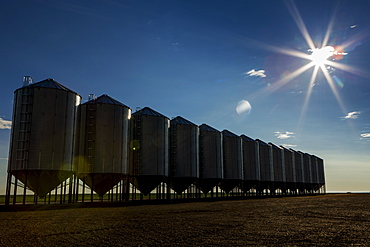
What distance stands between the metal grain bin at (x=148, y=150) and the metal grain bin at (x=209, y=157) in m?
8.76

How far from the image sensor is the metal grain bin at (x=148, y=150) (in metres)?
37.8

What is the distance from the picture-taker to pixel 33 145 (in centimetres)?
2784

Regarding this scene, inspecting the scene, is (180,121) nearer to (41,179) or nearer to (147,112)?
(147,112)

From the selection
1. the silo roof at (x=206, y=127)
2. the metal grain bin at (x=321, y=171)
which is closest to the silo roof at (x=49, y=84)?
the silo roof at (x=206, y=127)

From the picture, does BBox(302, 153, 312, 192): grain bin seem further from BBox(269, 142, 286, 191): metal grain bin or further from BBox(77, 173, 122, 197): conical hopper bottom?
BBox(77, 173, 122, 197): conical hopper bottom

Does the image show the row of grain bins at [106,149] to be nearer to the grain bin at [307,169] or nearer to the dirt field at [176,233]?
the dirt field at [176,233]

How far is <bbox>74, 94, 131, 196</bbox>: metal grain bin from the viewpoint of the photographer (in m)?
32.2

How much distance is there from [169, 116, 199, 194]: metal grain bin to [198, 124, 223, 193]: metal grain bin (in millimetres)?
2731

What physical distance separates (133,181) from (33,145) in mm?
14113

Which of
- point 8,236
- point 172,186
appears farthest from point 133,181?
point 8,236

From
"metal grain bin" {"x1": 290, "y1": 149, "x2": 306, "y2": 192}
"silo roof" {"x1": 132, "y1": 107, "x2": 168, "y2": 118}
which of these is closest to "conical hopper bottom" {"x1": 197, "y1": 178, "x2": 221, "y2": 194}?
"silo roof" {"x1": 132, "y1": 107, "x2": 168, "y2": 118}

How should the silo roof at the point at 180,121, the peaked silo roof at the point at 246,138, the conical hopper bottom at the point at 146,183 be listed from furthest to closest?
the peaked silo roof at the point at 246,138, the silo roof at the point at 180,121, the conical hopper bottom at the point at 146,183

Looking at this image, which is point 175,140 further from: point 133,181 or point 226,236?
point 226,236

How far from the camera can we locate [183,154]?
141 ft
